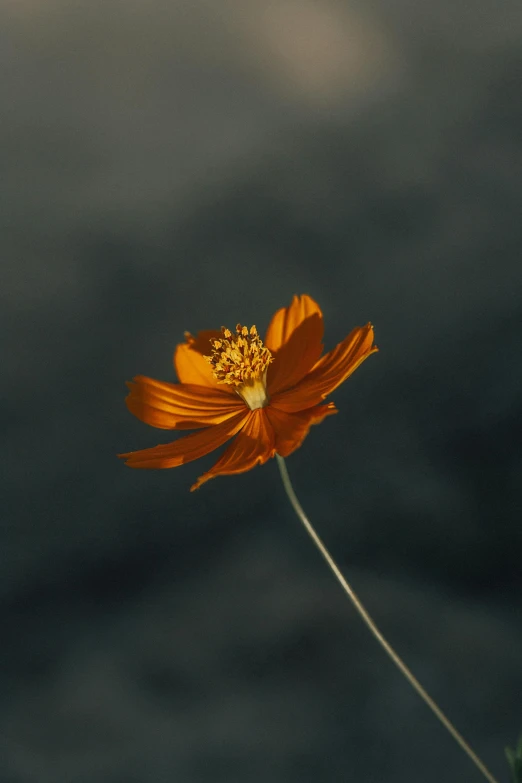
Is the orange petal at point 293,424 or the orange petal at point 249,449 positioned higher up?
the orange petal at point 293,424

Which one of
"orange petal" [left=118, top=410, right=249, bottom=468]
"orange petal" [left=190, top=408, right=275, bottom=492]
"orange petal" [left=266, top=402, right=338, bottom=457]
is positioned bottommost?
"orange petal" [left=118, top=410, right=249, bottom=468]

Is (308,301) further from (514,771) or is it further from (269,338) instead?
(514,771)

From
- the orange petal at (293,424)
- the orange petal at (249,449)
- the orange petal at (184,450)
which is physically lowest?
the orange petal at (184,450)

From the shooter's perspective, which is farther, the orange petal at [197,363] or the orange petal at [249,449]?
the orange petal at [197,363]

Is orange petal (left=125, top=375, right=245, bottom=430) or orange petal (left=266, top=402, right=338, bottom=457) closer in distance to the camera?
orange petal (left=266, top=402, right=338, bottom=457)

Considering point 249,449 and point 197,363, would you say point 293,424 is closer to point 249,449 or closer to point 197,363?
point 249,449
